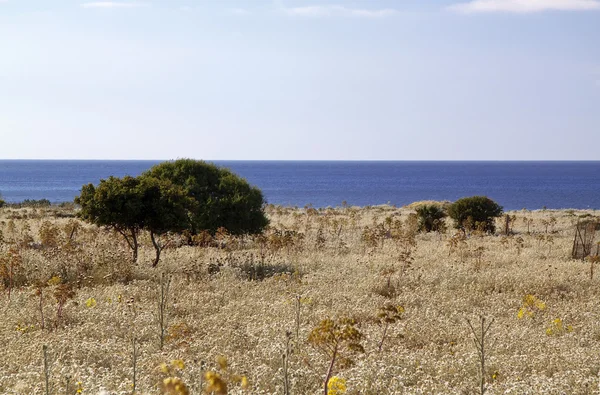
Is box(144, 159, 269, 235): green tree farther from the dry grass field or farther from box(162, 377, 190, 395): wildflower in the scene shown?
box(162, 377, 190, 395): wildflower

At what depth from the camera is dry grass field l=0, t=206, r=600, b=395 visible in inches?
251

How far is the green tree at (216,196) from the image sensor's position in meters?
19.5

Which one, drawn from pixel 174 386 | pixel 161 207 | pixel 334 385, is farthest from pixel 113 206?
pixel 174 386

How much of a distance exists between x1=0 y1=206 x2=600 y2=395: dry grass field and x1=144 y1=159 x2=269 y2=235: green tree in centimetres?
268

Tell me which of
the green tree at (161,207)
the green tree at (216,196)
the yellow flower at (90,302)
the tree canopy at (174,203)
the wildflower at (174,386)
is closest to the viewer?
the wildflower at (174,386)

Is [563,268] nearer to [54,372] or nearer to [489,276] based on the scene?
[489,276]

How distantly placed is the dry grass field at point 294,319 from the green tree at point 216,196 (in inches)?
105

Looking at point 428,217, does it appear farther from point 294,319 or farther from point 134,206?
point 294,319

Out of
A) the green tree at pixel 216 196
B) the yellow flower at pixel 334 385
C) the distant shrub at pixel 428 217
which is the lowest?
the distant shrub at pixel 428 217

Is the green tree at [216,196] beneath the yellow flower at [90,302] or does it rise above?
above

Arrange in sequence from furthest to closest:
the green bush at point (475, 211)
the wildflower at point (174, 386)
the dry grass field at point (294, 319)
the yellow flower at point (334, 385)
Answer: the green bush at point (475, 211) < the dry grass field at point (294, 319) < the yellow flower at point (334, 385) < the wildflower at point (174, 386)

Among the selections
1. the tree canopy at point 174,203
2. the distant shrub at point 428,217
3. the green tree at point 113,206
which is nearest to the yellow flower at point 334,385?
the tree canopy at point 174,203

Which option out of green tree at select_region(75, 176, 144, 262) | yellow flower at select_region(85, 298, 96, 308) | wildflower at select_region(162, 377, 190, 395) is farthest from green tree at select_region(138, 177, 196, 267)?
wildflower at select_region(162, 377, 190, 395)

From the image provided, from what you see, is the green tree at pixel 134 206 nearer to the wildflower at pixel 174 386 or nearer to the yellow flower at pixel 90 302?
the yellow flower at pixel 90 302
